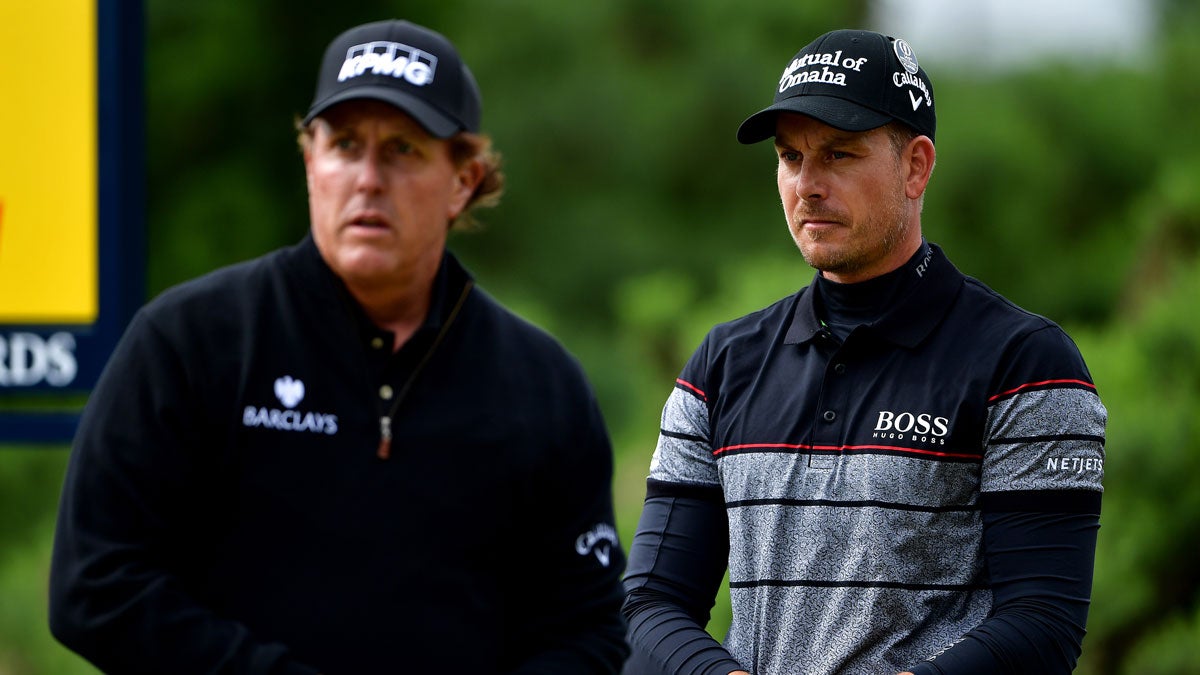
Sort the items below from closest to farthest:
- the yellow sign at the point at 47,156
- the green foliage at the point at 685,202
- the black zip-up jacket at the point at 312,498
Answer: the black zip-up jacket at the point at 312,498
the yellow sign at the point at 47,156
the green foliage at the point at 685,202

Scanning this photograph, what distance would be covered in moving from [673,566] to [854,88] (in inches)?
27.8

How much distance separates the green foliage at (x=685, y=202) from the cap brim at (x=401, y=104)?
2.24 m

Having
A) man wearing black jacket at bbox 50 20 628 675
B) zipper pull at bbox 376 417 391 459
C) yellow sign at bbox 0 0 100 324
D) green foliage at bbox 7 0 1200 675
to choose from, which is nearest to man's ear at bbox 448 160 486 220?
man wearing black jacket at bbox 50 20 628 675

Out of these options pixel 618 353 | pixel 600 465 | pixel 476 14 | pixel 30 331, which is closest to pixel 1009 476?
pixel 600 465

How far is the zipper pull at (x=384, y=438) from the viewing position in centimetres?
187

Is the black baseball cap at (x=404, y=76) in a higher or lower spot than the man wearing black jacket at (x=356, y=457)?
higher

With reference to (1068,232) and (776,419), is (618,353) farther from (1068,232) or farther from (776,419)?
(776,419)

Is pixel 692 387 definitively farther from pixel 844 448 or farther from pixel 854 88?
pixel 854 88

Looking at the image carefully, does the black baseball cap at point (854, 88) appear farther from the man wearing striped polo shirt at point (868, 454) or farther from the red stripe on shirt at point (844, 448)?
the red stripe on shirt at point (844, 448)

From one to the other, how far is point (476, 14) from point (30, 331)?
19.5 feet

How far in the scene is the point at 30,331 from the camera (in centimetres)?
365

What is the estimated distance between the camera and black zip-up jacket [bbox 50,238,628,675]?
5.85ft

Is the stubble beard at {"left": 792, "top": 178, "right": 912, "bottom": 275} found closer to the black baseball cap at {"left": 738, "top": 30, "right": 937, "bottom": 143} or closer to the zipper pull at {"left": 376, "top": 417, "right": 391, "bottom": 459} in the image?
the black baseball cap at {"left": 738, "top": 30, "right": 937, "bottom": 143}

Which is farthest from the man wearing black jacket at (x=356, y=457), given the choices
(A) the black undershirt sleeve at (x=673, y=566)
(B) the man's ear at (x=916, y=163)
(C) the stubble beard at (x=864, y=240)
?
(B) the man's ear at (x=916, y=163)
